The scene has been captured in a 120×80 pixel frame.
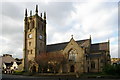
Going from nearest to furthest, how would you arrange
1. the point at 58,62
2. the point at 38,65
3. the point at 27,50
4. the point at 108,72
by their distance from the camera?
the point at 108,72, the point at 58,62, the point at 38,65, the point at 27,50

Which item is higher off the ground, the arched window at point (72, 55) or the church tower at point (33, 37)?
the church tower at point (33, 37)

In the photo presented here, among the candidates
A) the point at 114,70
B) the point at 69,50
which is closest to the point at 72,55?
the point at 69,50

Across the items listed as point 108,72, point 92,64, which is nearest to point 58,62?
point 92,64

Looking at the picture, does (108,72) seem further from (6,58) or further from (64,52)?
(6,58)

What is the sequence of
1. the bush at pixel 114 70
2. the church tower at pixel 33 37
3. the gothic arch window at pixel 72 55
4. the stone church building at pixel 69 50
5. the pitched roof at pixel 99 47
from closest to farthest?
1. the bush at pixel 114 70
2. the stone church building at pixel 69 50
3. the pitched roof at pixel 99 47
4. the gothic arch window at pixel 72 55
5. the church tower at pixel 33 37

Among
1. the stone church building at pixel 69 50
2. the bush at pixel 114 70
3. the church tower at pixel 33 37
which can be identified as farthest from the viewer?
the church tower at pixel 33 37

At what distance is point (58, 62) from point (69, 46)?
7978mm

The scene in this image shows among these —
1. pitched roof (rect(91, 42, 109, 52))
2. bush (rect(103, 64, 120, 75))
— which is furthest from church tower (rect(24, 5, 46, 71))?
bush (rect(103, 64, 120, 75))

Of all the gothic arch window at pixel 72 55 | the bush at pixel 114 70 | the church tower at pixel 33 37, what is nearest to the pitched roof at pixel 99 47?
the gothic arch window at pixel 72 55

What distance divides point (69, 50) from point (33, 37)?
51.3 feet

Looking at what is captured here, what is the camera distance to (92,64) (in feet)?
178

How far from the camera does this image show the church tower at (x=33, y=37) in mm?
62312

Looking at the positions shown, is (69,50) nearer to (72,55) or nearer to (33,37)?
(72,55)

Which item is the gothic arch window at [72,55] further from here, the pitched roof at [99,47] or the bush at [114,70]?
the bush at [114,70]
